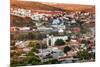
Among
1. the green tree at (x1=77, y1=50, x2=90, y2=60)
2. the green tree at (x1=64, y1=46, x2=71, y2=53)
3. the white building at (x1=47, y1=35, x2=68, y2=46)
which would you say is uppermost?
the white building at (x1=47, y1=35, x2=68, y2=46)

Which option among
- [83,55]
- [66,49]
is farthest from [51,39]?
[83,55]

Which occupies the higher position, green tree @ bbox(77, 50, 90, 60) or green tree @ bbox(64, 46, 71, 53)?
Result: green tree @ bbox(64, 46, 71, 53)

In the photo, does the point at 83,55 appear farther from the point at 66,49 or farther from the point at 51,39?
the point at 51,39

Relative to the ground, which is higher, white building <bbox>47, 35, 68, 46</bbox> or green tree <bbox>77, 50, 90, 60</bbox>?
white building <bbox>47, 35, 68, 46</bbox>

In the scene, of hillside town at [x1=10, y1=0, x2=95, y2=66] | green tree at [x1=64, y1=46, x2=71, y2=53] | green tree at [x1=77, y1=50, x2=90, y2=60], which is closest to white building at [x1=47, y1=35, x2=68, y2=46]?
hillside town at [x1=10, y1=0, x2=95, y2=66]

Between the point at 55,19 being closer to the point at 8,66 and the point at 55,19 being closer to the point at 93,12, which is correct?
the point at 93,12

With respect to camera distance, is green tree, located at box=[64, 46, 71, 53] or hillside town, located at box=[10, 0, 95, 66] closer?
hillside town, located at box=[10, 0, 95, 66]

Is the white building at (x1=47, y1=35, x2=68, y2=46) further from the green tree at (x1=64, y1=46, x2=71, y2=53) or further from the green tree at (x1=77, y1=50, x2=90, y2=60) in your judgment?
the green tree at (x1=77, y1=50, x2=90, y2=60)
